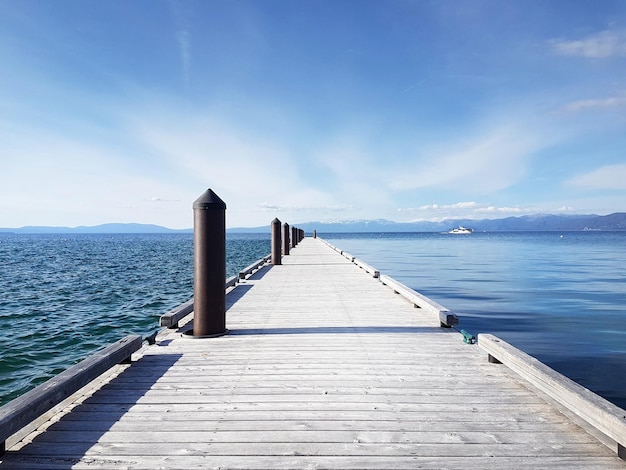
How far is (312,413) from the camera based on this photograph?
11.6 feet

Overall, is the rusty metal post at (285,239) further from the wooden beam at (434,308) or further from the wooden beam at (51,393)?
the wooden beam at (51,393)

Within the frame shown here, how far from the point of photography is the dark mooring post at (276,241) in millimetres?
17031

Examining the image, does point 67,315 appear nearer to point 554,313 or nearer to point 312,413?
point 312,413

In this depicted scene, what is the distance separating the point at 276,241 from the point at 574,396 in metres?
14.9

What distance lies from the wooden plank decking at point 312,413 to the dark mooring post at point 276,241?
36.6 feet

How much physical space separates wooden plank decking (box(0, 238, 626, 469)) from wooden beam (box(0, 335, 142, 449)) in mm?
198

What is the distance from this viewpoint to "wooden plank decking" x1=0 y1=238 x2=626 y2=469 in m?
2.87

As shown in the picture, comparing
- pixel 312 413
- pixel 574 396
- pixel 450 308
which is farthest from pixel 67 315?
pixel 574 396

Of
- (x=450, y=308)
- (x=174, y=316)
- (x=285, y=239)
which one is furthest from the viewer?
(x=285, y=239)

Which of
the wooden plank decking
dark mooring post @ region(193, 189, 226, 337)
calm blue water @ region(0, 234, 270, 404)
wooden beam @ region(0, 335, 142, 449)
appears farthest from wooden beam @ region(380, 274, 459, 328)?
calm blue water @ region(0, 234, 270, 404)

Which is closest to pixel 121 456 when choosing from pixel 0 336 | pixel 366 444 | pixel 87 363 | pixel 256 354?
pixel 87 363

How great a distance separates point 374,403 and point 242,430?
46.5 inches

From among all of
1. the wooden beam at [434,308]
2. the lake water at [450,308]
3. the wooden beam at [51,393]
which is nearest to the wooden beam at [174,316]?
the wooden beam at [51,393]

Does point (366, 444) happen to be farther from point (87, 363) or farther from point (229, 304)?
point (229, 304)
